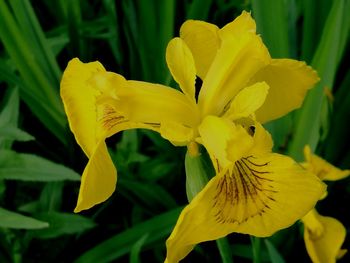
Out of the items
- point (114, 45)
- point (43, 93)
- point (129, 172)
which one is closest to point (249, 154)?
point (129, 172)

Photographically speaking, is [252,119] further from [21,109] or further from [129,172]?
[21,109]

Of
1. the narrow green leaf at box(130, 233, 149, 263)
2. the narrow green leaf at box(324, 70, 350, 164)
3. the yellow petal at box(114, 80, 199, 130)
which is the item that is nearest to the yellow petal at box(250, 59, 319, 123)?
the yellow petal at box(114, 80, 199, 130)

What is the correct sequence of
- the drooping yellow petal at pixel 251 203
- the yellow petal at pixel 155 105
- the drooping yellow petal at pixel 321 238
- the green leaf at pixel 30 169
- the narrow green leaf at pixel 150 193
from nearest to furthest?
1. the drooping yellow petal at pixel 251 203
2. the yellow petal at pixel 155 105
3. the drooping yellow petal at pixel 321 238
4. the green leaf at pixel 30 169
5. the narrow green leaf at pixel 150 193

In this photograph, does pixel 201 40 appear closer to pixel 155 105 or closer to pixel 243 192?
pixel 155 105

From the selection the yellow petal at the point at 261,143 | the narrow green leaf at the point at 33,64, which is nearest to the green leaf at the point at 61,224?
the narrow green leaf at the point at 33,64

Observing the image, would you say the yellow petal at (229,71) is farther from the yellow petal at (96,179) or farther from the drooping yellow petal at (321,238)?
the drooping yellow petal at (321,238)
